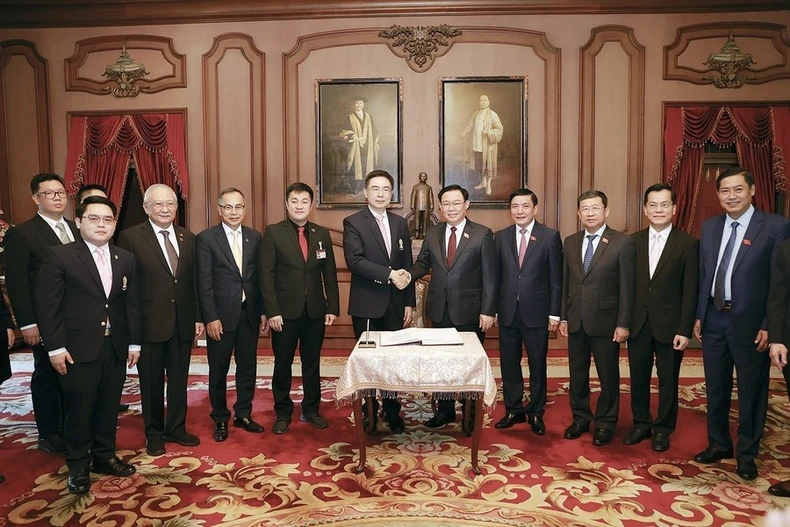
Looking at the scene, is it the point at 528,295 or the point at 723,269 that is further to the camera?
the point at 528,295

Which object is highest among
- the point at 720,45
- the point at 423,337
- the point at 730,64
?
the point at 720,45

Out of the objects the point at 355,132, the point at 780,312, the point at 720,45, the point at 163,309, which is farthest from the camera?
the point at 355,132

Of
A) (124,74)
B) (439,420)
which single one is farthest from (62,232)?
(124,74)

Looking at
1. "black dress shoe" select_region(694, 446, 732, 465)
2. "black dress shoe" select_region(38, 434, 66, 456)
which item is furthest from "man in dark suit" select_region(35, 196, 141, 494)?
"black dress shoe" select_region(694, 446, 732, 465)

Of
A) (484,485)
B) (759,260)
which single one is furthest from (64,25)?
(759,260)

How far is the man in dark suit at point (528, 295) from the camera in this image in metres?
3.50

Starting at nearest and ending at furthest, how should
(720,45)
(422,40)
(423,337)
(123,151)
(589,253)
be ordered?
(423,337), (589,253), (720,45), (422,40), (123,151)

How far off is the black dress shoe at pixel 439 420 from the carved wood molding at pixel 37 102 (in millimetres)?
5670

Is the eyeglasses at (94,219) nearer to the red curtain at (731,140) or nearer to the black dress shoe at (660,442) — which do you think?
the black dress shoe at (660,442)

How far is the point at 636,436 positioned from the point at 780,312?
113cm

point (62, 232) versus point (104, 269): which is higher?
point (62, 232)

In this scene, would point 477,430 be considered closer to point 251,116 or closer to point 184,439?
point 184,439

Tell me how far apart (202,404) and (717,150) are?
19.8 feet

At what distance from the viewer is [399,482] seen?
9.20ft
